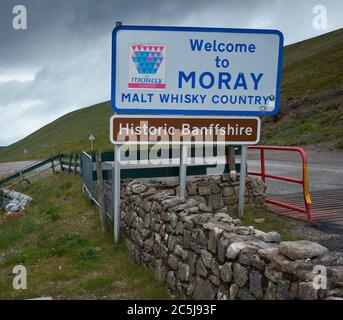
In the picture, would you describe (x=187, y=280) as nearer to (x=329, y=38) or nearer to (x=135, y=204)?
(x=135, y=204)

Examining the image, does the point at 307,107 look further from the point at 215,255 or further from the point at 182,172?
the point at 215,255

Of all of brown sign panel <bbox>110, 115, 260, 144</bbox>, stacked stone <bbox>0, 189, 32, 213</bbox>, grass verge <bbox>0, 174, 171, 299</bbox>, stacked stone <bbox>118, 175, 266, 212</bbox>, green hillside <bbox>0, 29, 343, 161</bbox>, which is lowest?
grass verge <bbox>0, 174, 171, 299</bbox>

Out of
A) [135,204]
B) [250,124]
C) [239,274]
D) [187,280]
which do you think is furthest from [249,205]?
[239,274]

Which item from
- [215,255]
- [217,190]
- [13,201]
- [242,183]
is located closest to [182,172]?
[217,190]

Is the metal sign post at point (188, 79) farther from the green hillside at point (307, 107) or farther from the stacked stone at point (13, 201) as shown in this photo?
the green hillside at point (307, 107)

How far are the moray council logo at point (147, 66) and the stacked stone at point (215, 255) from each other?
6.61ft

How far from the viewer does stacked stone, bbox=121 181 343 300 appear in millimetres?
4027

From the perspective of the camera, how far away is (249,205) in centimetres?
1046

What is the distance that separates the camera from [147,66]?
8.74m

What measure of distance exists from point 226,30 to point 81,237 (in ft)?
17.2

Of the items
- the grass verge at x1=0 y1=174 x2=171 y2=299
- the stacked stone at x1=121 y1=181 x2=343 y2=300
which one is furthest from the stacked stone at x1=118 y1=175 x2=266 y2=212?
the grass verge at x1=0 y1=174 x2=171 y2=299

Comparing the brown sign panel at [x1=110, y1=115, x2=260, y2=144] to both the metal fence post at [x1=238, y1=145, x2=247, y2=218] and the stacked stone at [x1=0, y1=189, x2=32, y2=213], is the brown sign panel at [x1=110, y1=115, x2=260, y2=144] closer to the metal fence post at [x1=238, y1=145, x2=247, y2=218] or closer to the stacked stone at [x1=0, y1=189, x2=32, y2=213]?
the metal fence post at [x1=238, y1=145, x2=247, y2=218]

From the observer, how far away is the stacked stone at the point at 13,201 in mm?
17922

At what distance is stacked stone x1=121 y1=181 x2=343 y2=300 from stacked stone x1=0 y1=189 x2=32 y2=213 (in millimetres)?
10165
